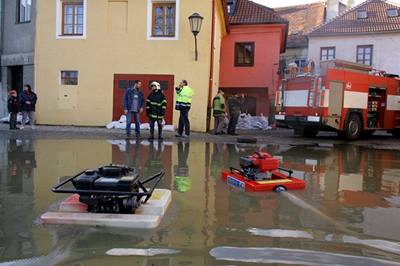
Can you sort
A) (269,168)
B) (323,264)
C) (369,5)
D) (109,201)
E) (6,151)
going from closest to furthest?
(323,264), (109,201), (269,168), (6,151), (369,5)

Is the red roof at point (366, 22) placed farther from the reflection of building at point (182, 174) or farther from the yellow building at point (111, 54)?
the reflection of building at point (182, 174)

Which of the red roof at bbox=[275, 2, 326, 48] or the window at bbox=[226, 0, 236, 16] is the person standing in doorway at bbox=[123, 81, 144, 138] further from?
the red roof at bbox=[275, 2, 326, 48]

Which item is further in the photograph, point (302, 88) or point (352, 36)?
point (352, 36)

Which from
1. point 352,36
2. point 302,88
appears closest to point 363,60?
point 352,36

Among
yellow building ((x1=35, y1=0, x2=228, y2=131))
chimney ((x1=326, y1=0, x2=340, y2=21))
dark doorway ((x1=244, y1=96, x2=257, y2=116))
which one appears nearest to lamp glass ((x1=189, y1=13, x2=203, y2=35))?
yellow building ((x1=35, y1=0, x2=228, y2=131))

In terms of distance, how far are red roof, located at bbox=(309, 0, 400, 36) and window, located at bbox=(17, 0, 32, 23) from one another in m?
24.6

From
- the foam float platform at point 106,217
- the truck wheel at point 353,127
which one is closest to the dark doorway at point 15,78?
the truck wheel at point 353,127

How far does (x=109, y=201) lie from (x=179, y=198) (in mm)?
1373

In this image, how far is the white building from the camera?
117 feet

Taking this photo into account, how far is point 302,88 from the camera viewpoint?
16484 mm

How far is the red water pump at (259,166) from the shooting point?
6.51 m

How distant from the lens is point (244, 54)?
88.5ft

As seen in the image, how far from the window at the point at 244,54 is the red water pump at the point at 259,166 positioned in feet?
67.5

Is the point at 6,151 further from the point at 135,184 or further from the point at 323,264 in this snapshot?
the point at 323,264
